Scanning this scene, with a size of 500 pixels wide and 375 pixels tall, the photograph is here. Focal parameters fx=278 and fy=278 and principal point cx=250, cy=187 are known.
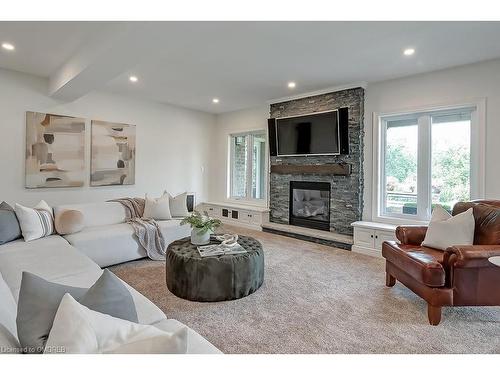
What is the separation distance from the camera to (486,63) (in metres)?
3.52

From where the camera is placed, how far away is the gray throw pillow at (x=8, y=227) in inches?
115

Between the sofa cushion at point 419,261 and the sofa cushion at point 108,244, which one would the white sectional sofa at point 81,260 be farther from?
the sofa cushion at point 419,261

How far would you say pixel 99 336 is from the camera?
0.92m

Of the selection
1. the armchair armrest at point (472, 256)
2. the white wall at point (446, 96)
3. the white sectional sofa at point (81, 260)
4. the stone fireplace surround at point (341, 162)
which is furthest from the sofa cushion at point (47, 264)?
the white wall at point (446, 96)

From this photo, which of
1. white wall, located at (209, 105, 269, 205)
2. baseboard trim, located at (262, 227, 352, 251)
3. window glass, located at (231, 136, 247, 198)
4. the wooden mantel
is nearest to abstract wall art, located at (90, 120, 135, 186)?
white wall, located at (209, 105, 269, 205)

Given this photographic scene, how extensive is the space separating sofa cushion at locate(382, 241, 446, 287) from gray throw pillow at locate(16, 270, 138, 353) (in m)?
2.23

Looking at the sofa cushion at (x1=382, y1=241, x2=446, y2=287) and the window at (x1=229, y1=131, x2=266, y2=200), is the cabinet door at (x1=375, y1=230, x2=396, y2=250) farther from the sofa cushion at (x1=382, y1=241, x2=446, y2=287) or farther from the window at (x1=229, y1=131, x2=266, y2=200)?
the window at (x1=229, y1=131, x2=266, y2=200)

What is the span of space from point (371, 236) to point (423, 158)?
1365 mm

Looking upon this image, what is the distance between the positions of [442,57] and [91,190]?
5661mm

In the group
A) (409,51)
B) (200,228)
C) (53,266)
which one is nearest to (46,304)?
(53,266)

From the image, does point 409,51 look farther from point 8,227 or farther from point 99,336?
point 8,227

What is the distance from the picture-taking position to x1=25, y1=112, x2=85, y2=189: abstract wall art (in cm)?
428

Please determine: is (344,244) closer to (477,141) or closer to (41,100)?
(477,141)
